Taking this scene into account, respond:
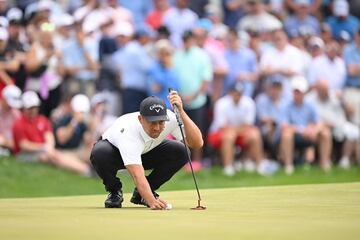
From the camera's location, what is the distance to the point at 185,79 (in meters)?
18.2

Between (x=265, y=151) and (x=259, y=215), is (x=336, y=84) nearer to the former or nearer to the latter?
(x=265, y=151)

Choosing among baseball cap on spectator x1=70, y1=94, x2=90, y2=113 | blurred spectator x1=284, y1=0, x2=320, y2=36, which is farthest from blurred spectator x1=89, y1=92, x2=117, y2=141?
blurred spectator x1=284, y1=0, x2=320, y2=36

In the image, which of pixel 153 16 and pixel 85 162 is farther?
pixel 153 16

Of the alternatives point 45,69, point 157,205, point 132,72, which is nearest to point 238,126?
point 132,72

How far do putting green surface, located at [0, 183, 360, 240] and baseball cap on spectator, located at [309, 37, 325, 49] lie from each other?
7573 mm

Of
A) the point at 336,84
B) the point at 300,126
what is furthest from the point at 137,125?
the point at 336,84

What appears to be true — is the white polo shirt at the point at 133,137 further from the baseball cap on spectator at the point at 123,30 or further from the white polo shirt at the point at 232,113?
the baseball cap on spectator at the point at 123,30

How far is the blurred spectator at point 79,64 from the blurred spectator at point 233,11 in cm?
396

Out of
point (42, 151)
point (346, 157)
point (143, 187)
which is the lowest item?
point (346, 157)

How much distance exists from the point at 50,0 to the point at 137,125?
30.9 ft

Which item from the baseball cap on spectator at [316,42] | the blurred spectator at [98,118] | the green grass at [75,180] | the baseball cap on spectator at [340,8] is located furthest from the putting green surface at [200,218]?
the baseball cap on spectator at [340,8]

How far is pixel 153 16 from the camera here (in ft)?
64.8

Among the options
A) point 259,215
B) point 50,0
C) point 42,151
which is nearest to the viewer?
point 259,215

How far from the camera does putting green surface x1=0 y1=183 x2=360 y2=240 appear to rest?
7516 millimetres
